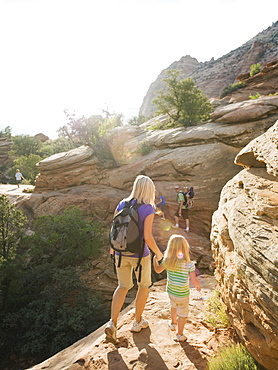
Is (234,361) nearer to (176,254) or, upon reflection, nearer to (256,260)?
(256,260)

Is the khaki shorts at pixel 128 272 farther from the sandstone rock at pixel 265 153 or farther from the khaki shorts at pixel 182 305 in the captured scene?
the sandstone rock at pixel 265 153

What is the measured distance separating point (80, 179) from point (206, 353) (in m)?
16.0

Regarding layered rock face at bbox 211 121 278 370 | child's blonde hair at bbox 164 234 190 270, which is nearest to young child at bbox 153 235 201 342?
child's blonde hair at bbox 164 234 190 270

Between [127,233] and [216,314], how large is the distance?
2.36 metres

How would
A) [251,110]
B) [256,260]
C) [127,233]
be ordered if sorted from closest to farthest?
1. [256,260]
2. [127,233]
3. [251,110]

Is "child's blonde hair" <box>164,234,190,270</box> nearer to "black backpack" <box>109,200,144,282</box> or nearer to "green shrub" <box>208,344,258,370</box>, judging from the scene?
"black backpack" <box>109,200,144,282</box>

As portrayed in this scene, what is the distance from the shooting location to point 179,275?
3430mm

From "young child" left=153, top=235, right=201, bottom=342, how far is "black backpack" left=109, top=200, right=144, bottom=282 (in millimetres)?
428

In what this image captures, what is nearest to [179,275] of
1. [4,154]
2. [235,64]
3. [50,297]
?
[50,297]

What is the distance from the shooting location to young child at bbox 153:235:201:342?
134 inches

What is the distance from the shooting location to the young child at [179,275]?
3.40 metres

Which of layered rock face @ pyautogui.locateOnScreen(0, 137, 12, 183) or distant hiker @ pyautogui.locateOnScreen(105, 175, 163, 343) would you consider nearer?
distant hiker @ pyautogui.locateOnScreen(105, 175, 163, 343)

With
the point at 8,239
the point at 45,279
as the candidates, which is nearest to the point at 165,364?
the point at 45,279

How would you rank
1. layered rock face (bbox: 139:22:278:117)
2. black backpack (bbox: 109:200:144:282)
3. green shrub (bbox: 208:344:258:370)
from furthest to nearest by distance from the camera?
layered rock face (bbox: 139:22:278:117) → black backpack (bbox: 109:200:144:282) → green shrub (bbox: 208:344:258:370)
